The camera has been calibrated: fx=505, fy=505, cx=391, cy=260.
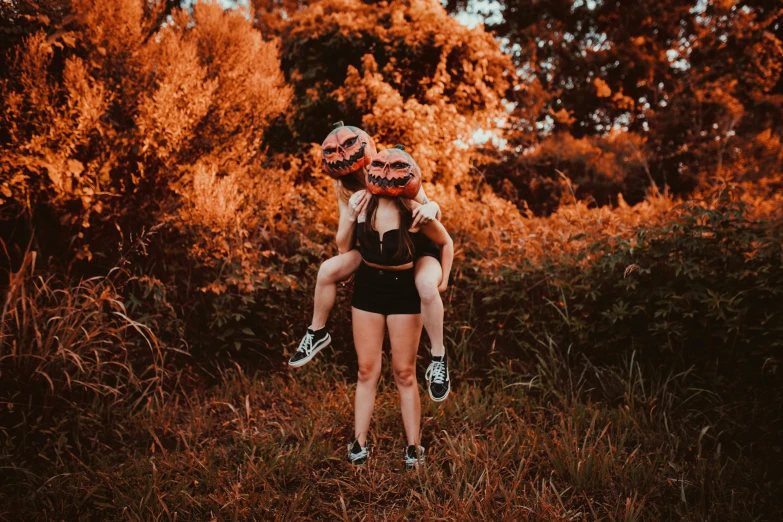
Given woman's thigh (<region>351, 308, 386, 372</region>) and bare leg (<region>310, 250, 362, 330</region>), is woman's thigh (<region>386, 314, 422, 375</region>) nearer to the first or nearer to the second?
woman's thigh (<region>351, 308, 386, 372</region>)

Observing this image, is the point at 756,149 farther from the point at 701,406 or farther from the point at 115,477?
the point at 115,477

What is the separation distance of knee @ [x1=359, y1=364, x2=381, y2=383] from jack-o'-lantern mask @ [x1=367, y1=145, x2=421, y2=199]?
0.99 m

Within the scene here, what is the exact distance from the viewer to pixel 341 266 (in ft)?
9.16

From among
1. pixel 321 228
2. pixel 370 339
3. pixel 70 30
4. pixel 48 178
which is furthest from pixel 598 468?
pixel 70 30

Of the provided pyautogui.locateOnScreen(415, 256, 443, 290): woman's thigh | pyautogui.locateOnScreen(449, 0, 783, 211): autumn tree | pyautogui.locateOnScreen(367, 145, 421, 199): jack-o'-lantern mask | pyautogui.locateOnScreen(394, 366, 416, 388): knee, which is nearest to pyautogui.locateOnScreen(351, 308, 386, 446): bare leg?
pyautogui.locateOnScreen(394, 366, 416, 388): knee

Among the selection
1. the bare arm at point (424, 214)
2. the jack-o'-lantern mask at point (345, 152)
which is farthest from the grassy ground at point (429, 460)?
the jack-o'-lantern mask at point (345, 152)

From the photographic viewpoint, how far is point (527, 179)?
Answer: 8.66m

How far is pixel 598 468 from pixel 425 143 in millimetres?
4009

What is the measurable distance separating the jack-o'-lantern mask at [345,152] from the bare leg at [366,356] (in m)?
0.80

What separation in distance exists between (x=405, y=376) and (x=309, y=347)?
0.57 m

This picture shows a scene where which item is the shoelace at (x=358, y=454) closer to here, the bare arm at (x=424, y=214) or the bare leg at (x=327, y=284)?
the bare leg at (x=327, y=284)

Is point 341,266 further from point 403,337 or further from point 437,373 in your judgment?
point 437,373

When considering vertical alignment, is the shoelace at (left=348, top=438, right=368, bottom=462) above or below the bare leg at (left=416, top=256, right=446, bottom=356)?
below

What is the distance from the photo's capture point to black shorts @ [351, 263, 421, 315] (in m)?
2.79
